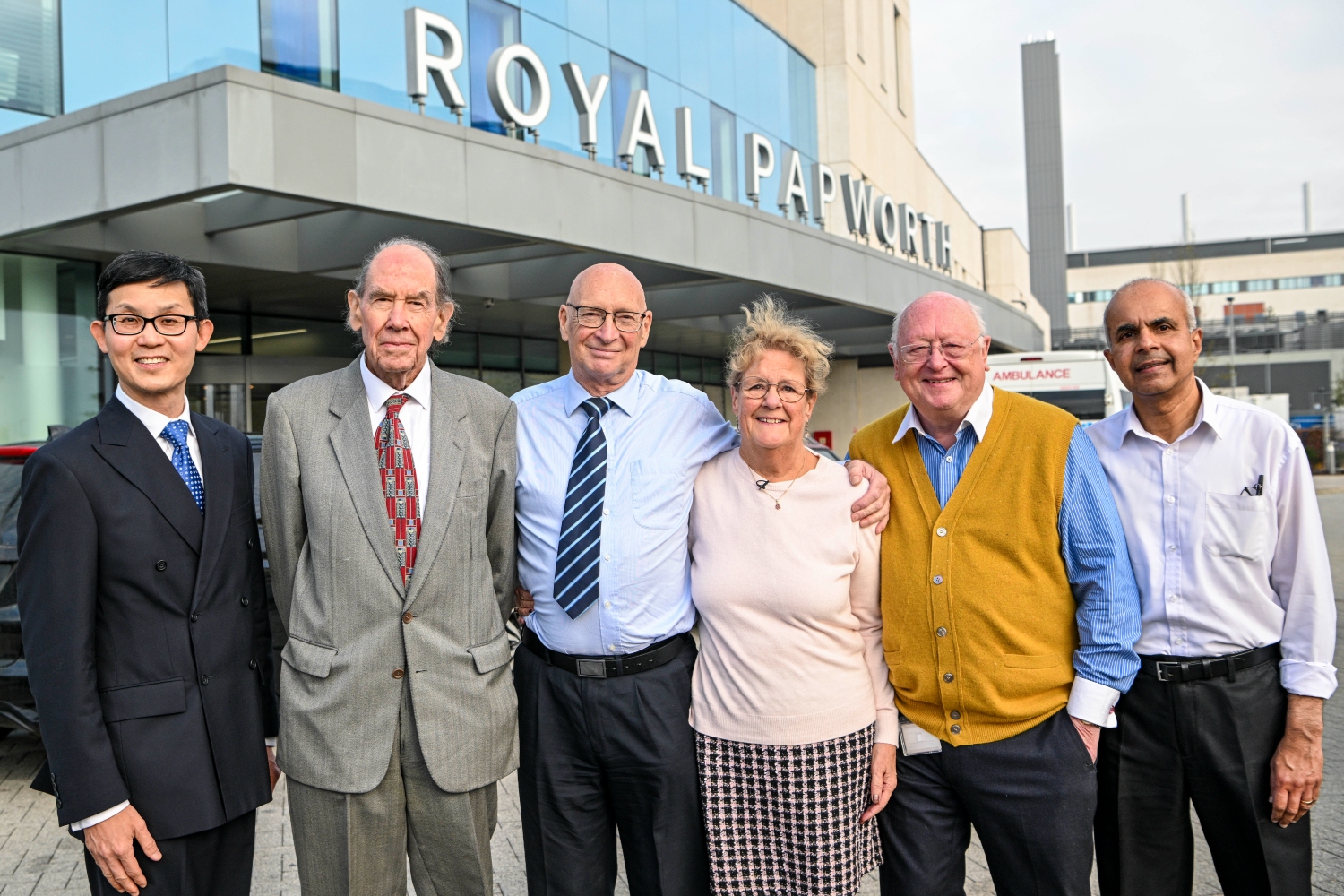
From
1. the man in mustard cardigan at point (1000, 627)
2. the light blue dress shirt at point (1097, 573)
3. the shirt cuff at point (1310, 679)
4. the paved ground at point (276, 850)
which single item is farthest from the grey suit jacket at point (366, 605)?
the shirt cuff at point (1310, 679)

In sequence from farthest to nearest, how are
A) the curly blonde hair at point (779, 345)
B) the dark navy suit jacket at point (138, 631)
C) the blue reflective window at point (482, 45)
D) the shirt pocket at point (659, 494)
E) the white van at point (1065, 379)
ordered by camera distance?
1. the blue reflective window at point (482, 45)
2. the white van at point (1065, 379)
3. the shirt pocket at point (659, 494)
4. the curly blonde hair at point (779, 345)
5. the dark navy suit jacket at point (138, 631)

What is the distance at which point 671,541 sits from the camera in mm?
3078

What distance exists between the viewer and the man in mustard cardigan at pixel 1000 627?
2.80 metres

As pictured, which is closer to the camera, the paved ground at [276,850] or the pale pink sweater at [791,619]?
the pale pink sweater at [791,619]

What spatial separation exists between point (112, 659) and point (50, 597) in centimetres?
22

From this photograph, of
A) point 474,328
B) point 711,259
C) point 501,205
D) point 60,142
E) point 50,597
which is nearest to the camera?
point 50,597

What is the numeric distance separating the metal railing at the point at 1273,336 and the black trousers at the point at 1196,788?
188 feet

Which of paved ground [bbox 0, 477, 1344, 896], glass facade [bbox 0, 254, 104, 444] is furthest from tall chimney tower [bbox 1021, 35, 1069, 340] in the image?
paved ground [bbox 0, 477, 1344, 896]

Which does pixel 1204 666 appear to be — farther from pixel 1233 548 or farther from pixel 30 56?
pixel 30 56

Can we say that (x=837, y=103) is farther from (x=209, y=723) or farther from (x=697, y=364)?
(x=209, y=723)

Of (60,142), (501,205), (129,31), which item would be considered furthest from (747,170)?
(60,142)

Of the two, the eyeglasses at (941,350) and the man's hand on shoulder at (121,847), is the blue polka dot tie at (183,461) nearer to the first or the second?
the man's hand on shoulder at (121,847)

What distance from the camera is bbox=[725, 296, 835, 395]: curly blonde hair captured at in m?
2.96

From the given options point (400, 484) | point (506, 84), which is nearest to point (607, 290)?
point (400, 484)
